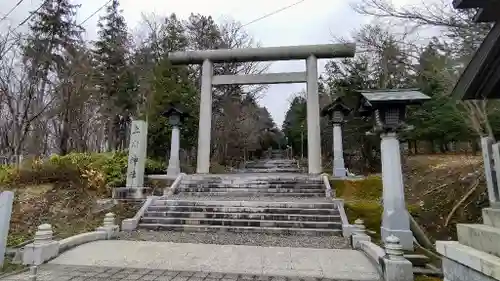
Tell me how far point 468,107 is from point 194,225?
9.41m

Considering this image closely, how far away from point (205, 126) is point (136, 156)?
14.8 ft

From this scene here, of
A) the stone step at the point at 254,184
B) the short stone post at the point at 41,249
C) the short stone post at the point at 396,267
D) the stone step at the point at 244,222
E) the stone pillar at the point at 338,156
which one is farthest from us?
the stone pillar at the point at 338,156

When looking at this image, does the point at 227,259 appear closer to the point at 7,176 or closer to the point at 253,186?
the point at 253,186

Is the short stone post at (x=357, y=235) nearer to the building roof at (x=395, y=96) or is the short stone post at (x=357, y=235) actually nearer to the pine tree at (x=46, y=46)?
the building roof at (x=395, y=96)

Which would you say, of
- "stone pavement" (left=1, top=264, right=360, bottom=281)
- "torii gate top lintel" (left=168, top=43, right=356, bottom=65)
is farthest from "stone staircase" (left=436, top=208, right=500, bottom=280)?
"torii gate top lintel" (left=168, top=43, right=356, bottom=65)

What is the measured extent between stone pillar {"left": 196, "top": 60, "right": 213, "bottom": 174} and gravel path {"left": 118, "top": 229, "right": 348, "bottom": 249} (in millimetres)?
5950

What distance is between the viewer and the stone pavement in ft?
13.9

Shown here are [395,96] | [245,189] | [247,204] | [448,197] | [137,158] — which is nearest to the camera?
[395,96]

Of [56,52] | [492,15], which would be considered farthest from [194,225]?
[56,52]


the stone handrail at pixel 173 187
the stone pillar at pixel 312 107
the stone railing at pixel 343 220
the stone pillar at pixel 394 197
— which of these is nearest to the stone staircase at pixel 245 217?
the stone railing at pixel 343 220

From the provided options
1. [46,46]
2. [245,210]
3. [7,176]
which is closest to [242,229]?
[245,210]

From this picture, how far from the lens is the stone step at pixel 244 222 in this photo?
7.60 metres

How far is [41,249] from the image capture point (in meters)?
4.97

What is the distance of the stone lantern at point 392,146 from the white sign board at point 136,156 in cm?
706
